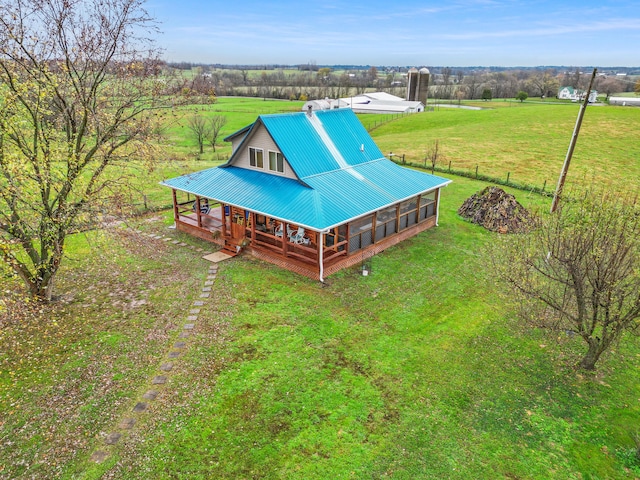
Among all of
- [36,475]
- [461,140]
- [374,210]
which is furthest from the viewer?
[461,140]

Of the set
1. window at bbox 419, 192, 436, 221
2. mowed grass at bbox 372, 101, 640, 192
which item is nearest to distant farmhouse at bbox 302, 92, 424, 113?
mowed grass at bbox 372, 101, 640, 192

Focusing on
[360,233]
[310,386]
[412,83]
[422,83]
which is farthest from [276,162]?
[422,83]

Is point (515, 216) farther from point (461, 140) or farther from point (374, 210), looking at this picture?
point (461, 140)

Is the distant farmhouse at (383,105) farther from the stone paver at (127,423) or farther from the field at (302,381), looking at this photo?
the stone paver at (127,423)

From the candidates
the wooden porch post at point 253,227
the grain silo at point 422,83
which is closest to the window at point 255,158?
the wooden porch post at point 253,227

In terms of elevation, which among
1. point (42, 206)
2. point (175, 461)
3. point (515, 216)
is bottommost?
point (175, 461)

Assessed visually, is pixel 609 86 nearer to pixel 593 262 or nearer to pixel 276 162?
pixel 276 162

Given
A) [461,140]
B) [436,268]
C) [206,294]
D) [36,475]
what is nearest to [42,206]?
[206,294]
